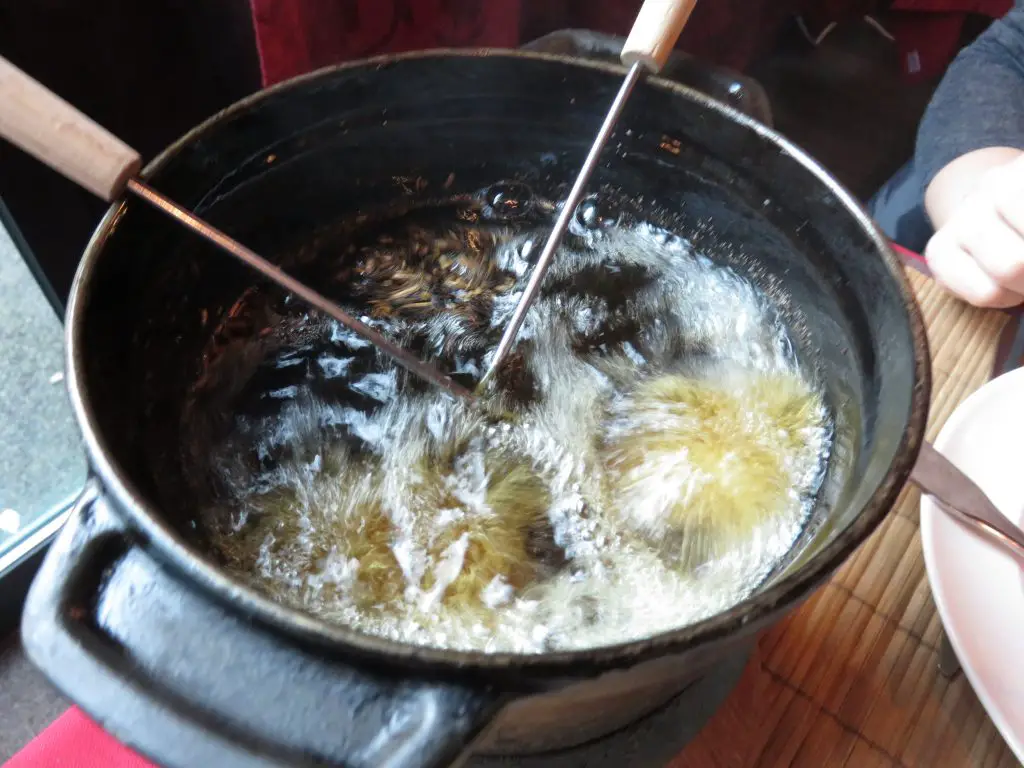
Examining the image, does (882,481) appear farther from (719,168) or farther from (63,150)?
(63,150)

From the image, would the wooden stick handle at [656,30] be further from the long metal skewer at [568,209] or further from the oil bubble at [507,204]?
the oil bubble at [507,204]

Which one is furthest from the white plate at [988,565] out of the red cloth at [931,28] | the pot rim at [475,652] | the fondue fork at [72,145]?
the red cloth at [931,28]

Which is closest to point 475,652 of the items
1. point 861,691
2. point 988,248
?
point 861,691

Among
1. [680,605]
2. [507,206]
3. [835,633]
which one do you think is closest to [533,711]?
[680,605]

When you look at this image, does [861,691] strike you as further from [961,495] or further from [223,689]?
[223,689]

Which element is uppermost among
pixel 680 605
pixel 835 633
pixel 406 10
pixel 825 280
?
Result: pixel 406 10

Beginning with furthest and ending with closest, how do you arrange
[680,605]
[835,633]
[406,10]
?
[406,10] < [835,633] < [680,605]
